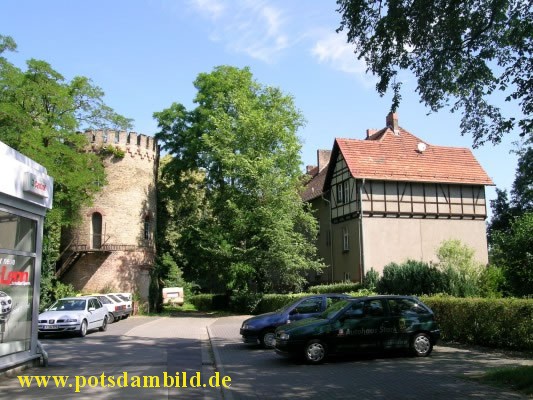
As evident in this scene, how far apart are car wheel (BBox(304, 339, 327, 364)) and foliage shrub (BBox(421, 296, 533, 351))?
209 inches

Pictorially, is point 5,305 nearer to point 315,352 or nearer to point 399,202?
point 315,352

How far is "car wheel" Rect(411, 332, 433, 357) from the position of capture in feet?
42.9

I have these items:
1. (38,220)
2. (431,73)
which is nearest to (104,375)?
(38,220)

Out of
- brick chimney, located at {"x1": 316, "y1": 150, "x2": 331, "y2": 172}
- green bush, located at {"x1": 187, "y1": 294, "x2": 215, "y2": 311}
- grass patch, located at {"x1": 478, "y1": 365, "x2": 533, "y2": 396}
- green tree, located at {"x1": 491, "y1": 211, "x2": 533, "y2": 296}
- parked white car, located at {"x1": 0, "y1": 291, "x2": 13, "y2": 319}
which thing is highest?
brick chimney, located at {"x1": 316, "y1": 150, "x2": 331, "y2": 172}

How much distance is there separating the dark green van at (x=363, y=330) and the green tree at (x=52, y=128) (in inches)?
984

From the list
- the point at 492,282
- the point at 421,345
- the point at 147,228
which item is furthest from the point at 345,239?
the point at 421,345

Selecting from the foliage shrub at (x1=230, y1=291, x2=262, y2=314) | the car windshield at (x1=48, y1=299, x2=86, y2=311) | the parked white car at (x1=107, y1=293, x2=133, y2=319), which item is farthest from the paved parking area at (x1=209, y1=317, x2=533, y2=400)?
the parked white car at (x1=107, y1=293, x2=133, y2=319)

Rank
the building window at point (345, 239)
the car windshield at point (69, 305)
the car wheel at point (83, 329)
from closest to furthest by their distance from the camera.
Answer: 1. the car wheel at point (83, 329)
2. the car windshield at point (69, 305)
3. the building window at point (345, 239)

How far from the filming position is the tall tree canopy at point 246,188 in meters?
33.9

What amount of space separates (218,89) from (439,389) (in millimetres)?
33444

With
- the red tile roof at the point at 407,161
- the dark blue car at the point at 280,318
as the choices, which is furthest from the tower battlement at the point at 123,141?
the dark blue car at the point at 280,318

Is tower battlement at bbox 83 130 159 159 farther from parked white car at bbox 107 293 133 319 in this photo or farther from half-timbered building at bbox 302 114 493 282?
half-timbered building at bbox 302 114 493 282

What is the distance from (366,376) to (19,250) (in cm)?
804

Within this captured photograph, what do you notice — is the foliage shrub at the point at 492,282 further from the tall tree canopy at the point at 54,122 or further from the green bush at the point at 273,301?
the tall tree canopy at the point at 54,122
